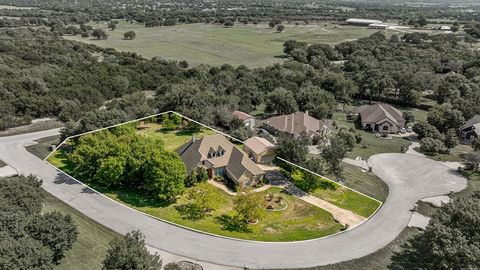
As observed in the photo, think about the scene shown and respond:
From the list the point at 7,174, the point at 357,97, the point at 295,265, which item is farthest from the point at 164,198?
the point at 357,97

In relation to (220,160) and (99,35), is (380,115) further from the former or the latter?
(99,35)

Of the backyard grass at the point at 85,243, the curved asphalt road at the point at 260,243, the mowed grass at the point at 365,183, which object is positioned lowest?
the backyard grass at the point at 85,243

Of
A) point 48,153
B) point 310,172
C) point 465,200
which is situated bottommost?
point 48,153

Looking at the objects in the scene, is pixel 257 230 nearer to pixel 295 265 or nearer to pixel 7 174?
pixel 295 265

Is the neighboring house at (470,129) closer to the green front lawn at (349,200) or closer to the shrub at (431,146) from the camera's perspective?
the shrub at (431,146)

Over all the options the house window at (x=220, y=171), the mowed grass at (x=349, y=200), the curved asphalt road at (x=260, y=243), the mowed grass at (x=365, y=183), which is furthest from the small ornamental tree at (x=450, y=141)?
the house window at (x=220, y=171)

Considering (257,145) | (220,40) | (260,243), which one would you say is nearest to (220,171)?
(257,145)

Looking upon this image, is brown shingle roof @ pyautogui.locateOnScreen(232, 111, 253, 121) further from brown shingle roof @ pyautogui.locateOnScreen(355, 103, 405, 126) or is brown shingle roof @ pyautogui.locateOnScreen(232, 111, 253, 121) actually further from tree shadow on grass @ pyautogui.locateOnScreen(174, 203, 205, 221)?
tree shadow on grass @ pyautogui.locateOnScreen(174, 203, 205, 221)
